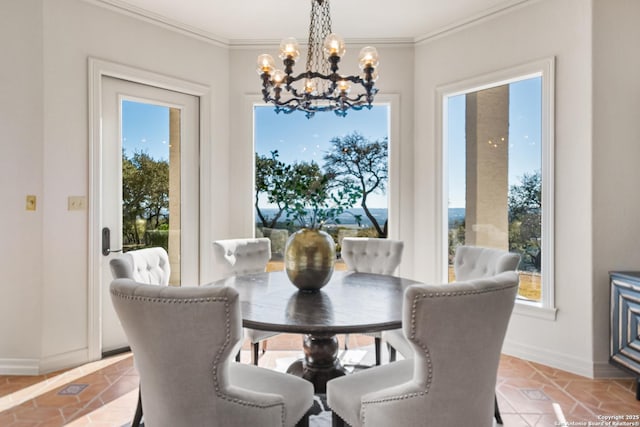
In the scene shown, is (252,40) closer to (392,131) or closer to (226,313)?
(392,131)

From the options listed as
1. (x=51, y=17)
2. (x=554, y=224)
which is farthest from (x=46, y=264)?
(x=554, y=224)

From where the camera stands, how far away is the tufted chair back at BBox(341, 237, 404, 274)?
10.4 ft

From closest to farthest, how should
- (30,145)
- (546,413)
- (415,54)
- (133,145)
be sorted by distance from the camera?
(546,413), (30,145), (133,145), (415,54)

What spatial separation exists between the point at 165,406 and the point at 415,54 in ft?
12.4

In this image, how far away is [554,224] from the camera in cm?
317

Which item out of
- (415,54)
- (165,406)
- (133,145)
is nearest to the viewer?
(165,406)

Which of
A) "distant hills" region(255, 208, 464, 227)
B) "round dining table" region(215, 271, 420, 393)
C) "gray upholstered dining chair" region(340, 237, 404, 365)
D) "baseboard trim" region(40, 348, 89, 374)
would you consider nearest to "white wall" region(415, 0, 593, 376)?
"gray upholstered dining chair" region(340, 237, 404, 365)

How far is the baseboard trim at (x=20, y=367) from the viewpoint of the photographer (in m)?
2.96

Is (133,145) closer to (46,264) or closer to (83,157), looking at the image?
(83,157)

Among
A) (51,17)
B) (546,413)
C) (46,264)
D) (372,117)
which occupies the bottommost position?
(546,413)

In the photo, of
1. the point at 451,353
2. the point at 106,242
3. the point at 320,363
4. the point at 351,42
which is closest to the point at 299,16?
the point at 351,42

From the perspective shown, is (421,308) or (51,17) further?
(51,17)

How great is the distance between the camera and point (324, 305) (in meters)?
2.02

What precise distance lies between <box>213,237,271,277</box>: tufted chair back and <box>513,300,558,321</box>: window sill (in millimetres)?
2118
